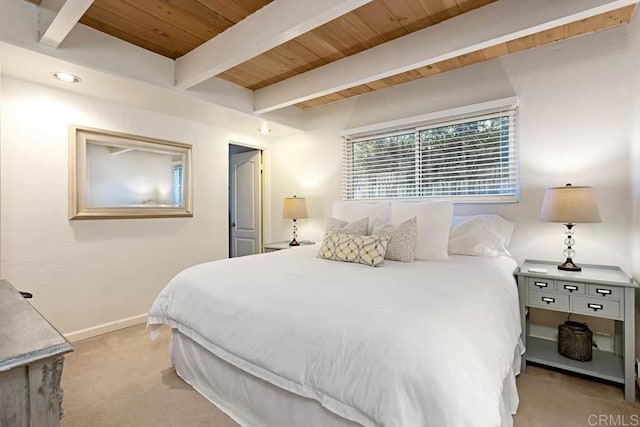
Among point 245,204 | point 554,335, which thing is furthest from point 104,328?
point 554,335

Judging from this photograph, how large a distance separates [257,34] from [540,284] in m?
2.55

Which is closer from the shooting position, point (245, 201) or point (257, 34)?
point (257, 34)

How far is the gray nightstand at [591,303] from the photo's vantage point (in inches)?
73.7

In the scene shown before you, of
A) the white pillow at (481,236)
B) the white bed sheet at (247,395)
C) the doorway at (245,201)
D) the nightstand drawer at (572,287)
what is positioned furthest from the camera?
the doorway at (245,201)

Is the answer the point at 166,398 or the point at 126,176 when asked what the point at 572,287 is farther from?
the point at 126,176

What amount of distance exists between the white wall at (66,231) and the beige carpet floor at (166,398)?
25.8 inches

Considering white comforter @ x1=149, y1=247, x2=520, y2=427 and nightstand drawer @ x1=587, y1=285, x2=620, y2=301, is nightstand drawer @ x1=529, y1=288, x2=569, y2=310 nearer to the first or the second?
nightstand drawer @ x1=587, y1=285, x2=620, y2=301

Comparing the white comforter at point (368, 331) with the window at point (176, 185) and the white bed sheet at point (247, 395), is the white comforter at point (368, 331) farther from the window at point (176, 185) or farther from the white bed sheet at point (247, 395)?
the window at point (176, 185)

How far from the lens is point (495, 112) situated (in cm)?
280

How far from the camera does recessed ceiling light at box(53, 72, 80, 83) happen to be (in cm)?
241

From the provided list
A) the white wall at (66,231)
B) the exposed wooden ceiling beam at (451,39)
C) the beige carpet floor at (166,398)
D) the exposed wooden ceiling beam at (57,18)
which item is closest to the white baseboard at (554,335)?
the beige carpet floor at (166,398)

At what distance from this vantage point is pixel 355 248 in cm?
229

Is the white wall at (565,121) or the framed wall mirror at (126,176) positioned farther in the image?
the framed wall mirror at (126,176)

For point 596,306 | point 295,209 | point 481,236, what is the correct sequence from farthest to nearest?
point 295,209
point 481,236
point 596,306
